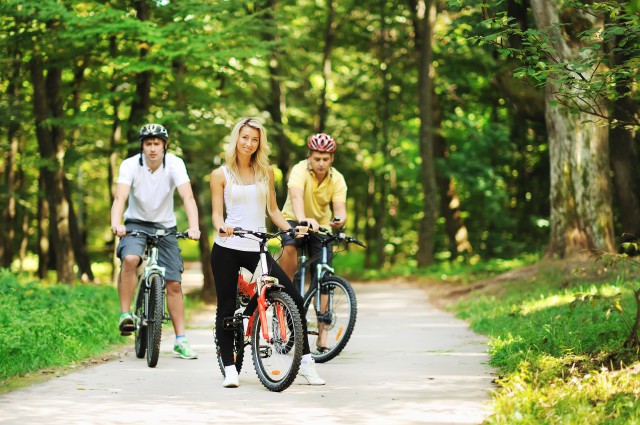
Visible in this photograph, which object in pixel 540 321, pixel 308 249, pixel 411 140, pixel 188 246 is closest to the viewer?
pixel 308 249

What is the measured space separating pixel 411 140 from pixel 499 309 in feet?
69.8

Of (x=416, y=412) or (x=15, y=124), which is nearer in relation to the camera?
(x=416, y=412)

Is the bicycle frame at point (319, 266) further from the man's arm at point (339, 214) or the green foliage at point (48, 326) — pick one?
the green foliage at point (48, 326)

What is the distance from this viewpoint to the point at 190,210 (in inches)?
353

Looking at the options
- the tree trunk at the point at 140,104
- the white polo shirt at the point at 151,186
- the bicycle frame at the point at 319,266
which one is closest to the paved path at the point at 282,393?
the bicycle frame at the point at 319,266

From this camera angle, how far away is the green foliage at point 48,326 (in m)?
8.32

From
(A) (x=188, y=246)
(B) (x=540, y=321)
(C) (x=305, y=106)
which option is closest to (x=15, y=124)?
(C) (x=305, y=106)

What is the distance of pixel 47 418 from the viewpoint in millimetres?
6133

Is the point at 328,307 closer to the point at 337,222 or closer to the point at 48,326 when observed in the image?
the point at 337,222

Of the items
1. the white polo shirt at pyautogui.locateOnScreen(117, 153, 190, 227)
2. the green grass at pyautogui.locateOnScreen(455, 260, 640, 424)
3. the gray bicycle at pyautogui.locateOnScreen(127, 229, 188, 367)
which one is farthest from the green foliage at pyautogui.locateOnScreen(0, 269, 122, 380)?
the green grass at pyautogui.locateOnScreen(455, 260, 640, 424)

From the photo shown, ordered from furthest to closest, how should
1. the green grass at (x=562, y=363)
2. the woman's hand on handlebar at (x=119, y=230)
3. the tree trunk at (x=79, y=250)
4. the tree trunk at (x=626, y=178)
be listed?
the tree trunk at (x=79, y=250) < the tree trunk at (x=626, y=178) < the woman's hand on handlebar at (x=119, y=230) < the green grass at (x=562, y=363)

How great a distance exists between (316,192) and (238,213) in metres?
2.03

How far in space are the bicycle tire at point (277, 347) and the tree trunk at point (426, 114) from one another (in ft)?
66.8

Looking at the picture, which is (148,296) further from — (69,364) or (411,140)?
(411,140)
